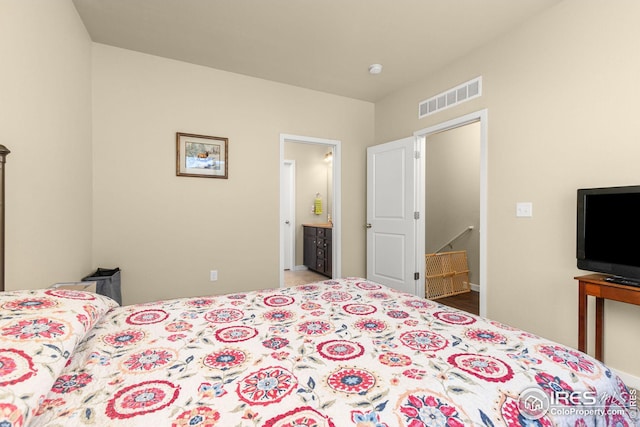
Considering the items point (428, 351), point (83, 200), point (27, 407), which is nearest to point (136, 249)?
point (83, 200)

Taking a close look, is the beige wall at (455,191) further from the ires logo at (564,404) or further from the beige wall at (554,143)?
the ires logo at (564,404)

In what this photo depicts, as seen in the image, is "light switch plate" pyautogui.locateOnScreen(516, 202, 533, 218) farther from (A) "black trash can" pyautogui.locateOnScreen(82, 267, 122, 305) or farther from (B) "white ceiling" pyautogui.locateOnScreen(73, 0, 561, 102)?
(A) "black trash can" pyautogui.locateOnScreen(82, 267, 122, 305)

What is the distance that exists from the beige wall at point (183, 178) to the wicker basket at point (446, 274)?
2044 millimetres

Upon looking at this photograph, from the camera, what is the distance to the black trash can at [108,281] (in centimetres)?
260

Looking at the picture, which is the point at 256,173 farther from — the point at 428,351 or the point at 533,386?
the point at 533,386

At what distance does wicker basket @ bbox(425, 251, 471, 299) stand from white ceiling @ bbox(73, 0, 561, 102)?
2383 millimetres

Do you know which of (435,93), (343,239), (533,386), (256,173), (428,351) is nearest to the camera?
(533,386)

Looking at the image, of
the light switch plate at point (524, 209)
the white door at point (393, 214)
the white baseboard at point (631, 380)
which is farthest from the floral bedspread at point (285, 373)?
the white door at point (393, 214)

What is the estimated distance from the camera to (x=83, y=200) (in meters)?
2.66

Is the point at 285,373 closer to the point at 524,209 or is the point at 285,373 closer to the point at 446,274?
the point at 524,209

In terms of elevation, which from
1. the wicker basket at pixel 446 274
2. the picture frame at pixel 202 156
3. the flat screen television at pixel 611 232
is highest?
the picture frame at pixel 202 156

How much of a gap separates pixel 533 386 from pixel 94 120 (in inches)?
142

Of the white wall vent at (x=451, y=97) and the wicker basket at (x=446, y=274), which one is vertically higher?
the white wall vent at (x=451, y=97)

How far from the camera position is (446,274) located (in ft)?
13.8
